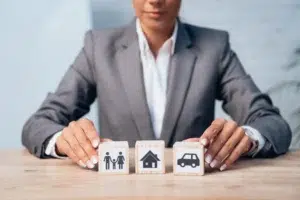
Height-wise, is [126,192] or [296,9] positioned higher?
[296,9]

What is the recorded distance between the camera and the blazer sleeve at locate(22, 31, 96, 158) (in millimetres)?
1466

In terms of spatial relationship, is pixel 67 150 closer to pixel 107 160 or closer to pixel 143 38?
pixel 107 160

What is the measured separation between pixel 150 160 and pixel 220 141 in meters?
0.16

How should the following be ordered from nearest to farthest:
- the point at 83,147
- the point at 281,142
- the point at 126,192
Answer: the point at 126,192 < the point at 83,147 < the point at 281,142

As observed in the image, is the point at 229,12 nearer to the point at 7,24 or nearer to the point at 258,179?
the point at 7,24

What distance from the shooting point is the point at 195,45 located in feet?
5.87

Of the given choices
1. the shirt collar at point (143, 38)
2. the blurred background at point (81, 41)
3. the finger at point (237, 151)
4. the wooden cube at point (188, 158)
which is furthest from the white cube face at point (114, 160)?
the blurred background at point (81, 41)

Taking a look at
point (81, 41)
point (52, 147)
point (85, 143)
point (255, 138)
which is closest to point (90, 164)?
point (85, 143)

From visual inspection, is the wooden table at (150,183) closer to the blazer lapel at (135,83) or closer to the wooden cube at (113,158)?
the wooden cube at (113,158)

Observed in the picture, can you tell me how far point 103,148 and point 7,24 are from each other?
1.03 m

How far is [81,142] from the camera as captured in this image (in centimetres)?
130

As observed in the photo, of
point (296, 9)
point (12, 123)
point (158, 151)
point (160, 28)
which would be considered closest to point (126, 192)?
point (158, 151)

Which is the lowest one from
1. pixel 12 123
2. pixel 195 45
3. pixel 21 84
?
pixel 12 123

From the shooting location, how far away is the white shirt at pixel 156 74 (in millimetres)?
1735
